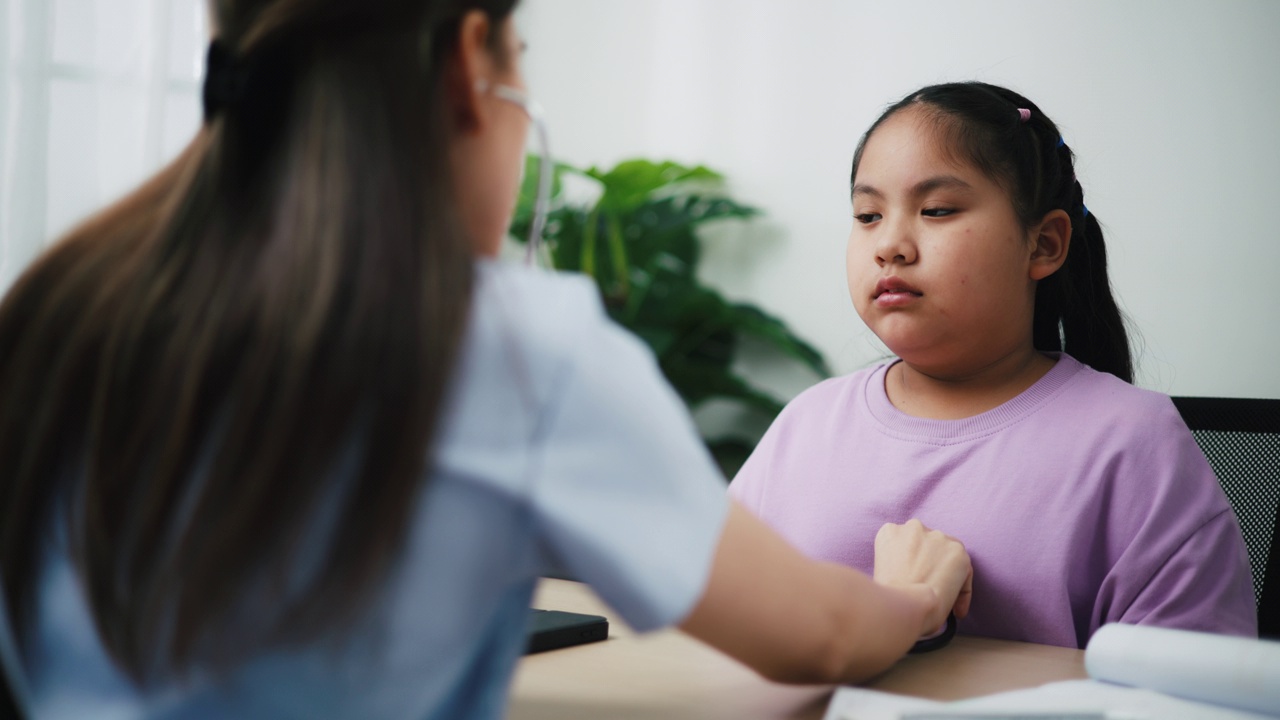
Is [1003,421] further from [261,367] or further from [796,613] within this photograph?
[261,367]

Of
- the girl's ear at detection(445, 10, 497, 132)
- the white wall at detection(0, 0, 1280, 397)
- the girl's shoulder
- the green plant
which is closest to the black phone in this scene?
the girl's ear at detection(445, 10, 497, 132)

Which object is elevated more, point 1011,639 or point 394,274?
point 394,274

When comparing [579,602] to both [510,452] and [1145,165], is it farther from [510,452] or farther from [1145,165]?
[1145,165]

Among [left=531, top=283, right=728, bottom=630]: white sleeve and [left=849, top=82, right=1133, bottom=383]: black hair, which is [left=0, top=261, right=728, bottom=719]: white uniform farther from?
[left=849, top=82, right=1133, bottom=383]: black hair

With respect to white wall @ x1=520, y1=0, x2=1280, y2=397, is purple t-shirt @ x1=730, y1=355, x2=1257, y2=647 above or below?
below

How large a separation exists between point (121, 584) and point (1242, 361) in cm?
207

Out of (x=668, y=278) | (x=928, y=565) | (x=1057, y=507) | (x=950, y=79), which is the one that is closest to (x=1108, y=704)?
(x=928, y=565)

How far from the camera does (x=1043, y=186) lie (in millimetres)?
1146

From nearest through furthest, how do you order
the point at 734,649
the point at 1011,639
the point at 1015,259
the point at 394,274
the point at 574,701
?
the point at 394,274, the point at 734,649, the point at 574,701, the point at 1011,639, the point at 1015,259

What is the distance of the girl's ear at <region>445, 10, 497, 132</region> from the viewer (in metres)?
0.47

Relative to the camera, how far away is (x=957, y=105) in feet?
3.72

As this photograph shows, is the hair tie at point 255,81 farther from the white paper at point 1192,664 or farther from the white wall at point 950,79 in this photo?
the white wall at point 950,79

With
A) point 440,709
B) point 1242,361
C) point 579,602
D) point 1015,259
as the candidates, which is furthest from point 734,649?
point 1242,361

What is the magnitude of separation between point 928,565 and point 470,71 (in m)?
0.62
